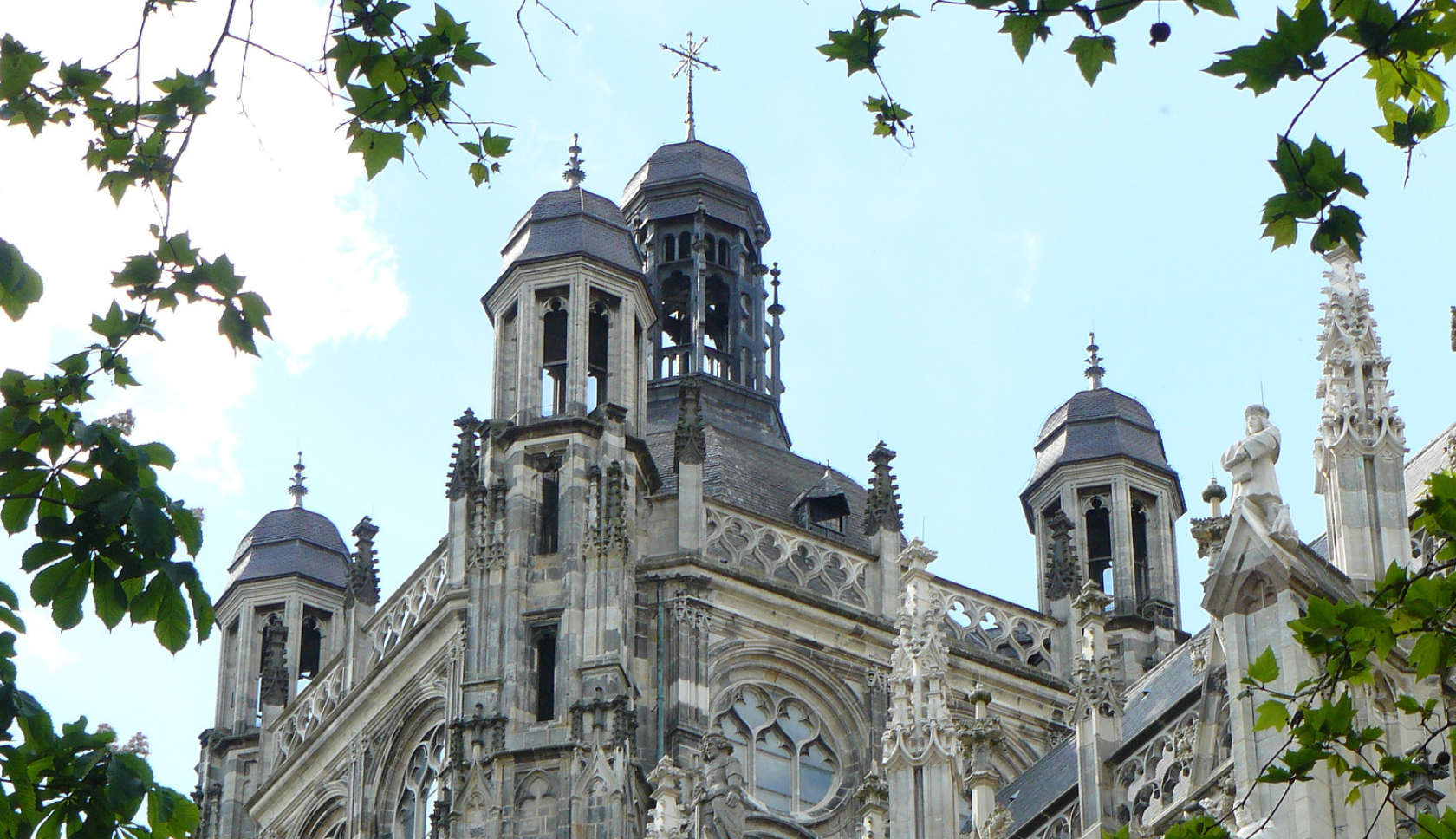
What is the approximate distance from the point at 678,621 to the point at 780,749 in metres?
2.53

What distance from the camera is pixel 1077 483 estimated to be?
156ft

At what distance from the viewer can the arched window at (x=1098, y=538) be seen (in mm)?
47406

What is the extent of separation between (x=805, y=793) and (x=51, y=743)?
1101 inches

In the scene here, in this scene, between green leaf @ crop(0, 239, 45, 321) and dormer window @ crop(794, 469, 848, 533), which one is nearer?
green leaf @ crop(0, 239, 45, 321)

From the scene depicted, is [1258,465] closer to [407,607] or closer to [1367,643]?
[1367,643]

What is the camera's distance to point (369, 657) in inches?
1775

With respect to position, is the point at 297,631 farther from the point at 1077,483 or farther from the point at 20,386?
the point at 20,386

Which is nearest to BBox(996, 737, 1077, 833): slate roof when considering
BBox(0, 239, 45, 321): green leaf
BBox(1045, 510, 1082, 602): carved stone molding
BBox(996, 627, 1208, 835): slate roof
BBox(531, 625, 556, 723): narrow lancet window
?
BBox(996, 627, 1208, 835): slate roof

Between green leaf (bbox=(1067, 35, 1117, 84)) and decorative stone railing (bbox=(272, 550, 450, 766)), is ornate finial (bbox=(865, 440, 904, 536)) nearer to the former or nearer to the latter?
decorative stone railing (bbox=(272, 550, 450, 766))

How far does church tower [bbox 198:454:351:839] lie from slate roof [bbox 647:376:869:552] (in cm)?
559

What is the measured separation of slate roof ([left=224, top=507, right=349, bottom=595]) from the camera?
1964 inches

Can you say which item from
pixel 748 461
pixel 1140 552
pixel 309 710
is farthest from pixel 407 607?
pixel 1140 552

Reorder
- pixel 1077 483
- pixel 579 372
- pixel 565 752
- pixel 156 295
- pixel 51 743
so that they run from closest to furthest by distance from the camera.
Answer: pixel 51 743 < pixel 156 295 < pixel 565 752 < pixel 579 372 < pixel 1077 483

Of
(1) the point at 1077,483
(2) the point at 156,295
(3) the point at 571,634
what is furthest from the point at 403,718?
(2) the point at 156,295
